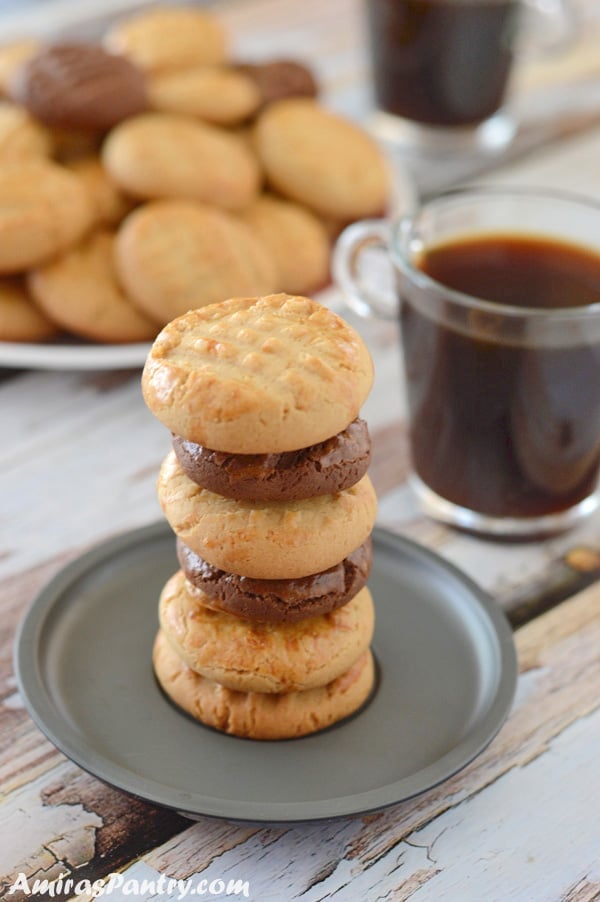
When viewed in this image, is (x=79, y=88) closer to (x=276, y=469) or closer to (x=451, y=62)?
(x=451, y=62)

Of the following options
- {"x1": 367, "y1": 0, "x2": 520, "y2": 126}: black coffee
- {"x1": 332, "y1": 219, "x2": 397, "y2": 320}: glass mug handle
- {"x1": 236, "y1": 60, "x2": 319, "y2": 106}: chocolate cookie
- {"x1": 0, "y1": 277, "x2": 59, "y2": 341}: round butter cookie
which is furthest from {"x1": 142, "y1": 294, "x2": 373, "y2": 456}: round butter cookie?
{"x1": 367, "y1": 0, "x2": 520, "y2": 126}: black coffee

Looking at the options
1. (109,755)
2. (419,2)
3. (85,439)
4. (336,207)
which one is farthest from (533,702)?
(419,2)

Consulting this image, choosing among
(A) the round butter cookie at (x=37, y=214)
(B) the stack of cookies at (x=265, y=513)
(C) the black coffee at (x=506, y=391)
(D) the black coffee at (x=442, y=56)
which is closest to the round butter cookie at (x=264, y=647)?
(B) the stack of cookies at (x=265, y=513)

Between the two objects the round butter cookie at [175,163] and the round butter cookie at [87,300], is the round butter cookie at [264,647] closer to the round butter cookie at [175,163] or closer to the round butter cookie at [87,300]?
the round butter cookie at [87,300]

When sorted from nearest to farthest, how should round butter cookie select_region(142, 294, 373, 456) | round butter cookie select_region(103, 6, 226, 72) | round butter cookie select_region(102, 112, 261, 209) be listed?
round butter cookie select_region(142, 294, 373, 456) → round butter cookie select_region(102, 112, 261, 209) → round butter cookie select_region(103, 6, 226, 72)

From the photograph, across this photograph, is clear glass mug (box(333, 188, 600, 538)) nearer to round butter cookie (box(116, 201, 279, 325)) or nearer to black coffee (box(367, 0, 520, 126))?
round butter cookie (box(116, 201, 279, 325))

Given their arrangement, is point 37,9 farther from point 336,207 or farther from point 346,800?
point 346,800

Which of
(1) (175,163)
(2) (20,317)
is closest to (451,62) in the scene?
(1) (175,163)
